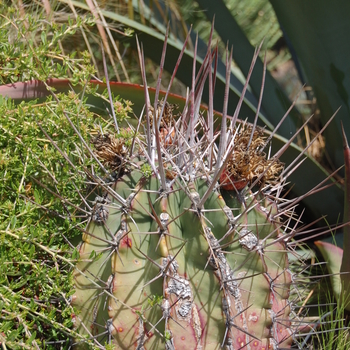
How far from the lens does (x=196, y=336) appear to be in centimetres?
79

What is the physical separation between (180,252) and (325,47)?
1206mm

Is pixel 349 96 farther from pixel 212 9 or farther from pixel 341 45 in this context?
pixel 212 9

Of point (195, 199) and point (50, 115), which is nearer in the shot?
point (195, 199)

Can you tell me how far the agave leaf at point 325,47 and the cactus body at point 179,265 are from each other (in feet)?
3.04

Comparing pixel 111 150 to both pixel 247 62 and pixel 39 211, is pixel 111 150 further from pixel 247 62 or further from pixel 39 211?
pixel 247 62

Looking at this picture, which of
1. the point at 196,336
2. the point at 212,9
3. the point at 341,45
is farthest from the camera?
the point at 212,9

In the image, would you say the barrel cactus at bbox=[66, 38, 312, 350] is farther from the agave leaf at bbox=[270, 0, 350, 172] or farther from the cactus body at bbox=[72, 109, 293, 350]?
the agave leaf at bbox=[270, 0, 350, 172]

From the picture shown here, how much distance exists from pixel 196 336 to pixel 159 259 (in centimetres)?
16

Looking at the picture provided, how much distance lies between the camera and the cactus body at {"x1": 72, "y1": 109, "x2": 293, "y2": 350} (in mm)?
788

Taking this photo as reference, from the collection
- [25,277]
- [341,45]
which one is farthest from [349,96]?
[25,277]

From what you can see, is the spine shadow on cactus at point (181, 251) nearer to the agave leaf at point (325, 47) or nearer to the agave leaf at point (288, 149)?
the agave leaf at point (288, 149)

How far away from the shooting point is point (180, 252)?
0.83 meters

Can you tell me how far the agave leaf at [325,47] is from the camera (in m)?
1.58

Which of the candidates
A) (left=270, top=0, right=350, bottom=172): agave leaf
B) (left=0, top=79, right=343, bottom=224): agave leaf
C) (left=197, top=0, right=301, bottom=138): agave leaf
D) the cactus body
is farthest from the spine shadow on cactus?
(left=197, top=0, right=301, bottom=138): agave leaf
